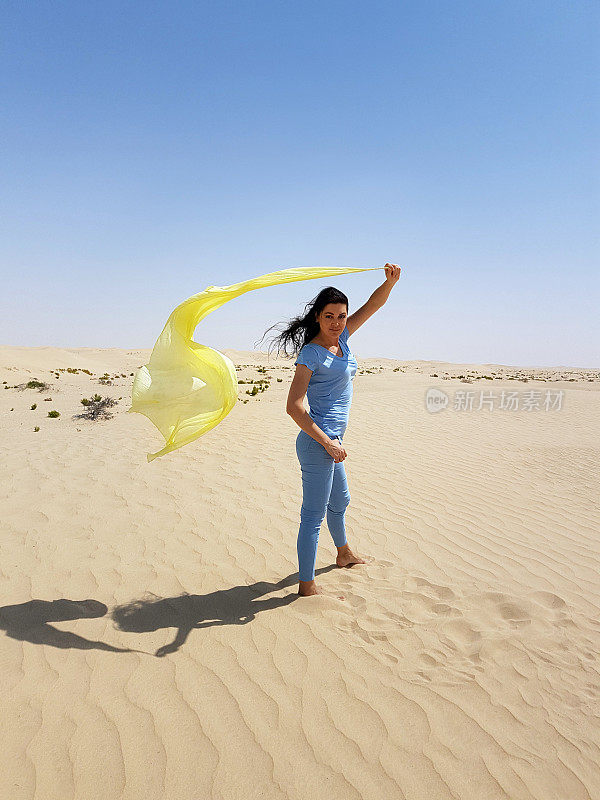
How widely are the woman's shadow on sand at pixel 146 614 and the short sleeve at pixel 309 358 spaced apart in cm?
179

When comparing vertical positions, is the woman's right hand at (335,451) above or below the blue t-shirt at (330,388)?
below

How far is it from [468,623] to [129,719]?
88.0 inches

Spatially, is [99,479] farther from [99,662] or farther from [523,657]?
[523,657]

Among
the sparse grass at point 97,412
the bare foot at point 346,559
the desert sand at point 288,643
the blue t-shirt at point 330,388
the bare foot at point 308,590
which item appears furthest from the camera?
the sparse grass at point 97,412

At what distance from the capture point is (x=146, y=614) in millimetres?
3418

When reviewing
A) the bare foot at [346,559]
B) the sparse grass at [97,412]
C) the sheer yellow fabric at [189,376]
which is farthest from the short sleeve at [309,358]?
the sparse grass at [97,412]

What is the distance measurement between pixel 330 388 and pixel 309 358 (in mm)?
304

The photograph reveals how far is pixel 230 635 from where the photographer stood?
3.14m

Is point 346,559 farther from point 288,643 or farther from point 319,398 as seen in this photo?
point 319,398

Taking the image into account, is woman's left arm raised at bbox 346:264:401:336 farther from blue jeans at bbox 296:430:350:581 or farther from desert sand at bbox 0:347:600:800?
desert sand at bbox 0:347:600:800

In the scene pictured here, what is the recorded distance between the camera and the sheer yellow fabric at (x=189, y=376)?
10.8 feet

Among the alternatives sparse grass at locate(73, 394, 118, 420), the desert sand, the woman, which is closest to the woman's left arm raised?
the woman

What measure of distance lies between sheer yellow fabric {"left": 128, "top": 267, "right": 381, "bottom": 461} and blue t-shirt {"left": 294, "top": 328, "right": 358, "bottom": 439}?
57cm

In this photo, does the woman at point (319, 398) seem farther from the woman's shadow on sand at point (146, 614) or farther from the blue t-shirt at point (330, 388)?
the woman's shadow on sand at point (146, 614)
